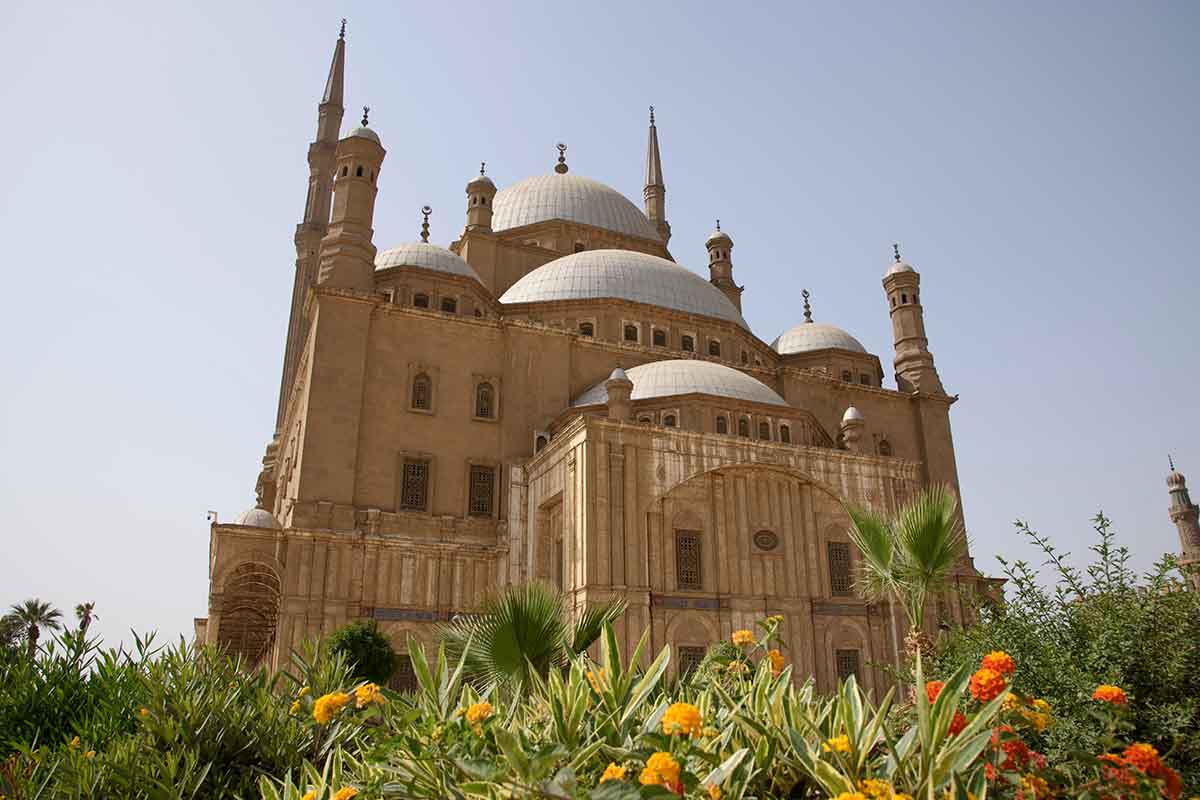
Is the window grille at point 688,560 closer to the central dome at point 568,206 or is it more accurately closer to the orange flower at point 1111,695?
the orange flower at point 1111,695

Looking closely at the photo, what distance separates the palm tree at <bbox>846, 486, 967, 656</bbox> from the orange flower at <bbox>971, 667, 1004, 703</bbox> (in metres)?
5.47

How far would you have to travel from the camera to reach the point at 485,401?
2458 cm

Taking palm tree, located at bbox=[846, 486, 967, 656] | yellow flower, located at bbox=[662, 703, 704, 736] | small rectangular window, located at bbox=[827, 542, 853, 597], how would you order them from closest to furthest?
1. yellow flower, located at bbox=[662, 703, 704, 736]
2. palm tree, located at bbox=[846, 486, 967, 656]
3. small rectangular window, located at bbox=[827, 542, 853, 597]

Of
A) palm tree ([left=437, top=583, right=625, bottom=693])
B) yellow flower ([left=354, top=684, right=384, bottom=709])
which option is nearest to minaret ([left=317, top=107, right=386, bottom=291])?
palm tree ([left=437, top=583, right=625, bottom=693])

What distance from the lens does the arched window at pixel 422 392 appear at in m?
23.7

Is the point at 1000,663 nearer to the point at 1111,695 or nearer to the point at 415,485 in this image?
the point at 1111,695

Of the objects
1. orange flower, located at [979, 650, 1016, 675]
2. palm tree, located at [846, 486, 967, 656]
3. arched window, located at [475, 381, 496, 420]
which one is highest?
arched window, located at [475, 381, 496, 420]

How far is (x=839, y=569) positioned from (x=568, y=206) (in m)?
20.3

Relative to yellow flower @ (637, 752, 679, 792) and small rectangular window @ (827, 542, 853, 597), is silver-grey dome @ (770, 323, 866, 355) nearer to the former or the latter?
small rectangular window @ (827, 542, 853, 597)

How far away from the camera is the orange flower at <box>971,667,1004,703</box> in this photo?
418cm

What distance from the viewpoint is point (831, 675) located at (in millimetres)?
20625

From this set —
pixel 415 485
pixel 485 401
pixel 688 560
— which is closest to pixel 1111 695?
pixel 688 560

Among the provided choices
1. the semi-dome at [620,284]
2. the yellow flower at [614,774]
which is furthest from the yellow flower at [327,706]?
the semi-dome at [620,284]

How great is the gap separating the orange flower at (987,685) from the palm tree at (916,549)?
5.47m
